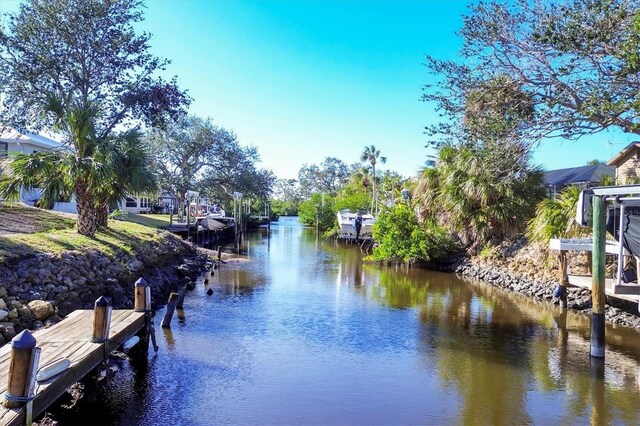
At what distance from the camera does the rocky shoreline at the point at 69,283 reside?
31.6ft

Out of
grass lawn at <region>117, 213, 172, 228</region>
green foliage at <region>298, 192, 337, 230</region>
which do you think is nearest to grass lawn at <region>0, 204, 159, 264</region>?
grass lawn at <region>117, 213, 172, 228</region>

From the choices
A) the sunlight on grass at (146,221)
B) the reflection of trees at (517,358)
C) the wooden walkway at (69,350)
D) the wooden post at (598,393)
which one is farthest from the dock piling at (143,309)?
the sunlight on grass at (146,221)

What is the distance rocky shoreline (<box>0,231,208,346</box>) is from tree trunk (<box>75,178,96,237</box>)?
1.59 m

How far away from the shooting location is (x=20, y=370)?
542 centimetres

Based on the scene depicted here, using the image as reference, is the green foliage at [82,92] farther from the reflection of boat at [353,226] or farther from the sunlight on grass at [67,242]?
the reflection of boat at [353,226]

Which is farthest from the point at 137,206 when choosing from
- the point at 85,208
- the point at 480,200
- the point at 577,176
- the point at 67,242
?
the point at 577,176

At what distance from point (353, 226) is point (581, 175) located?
711 inches

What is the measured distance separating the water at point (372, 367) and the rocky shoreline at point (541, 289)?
745 millimetres

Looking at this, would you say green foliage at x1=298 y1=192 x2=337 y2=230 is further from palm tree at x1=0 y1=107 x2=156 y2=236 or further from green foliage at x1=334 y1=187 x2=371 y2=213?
palm tree at x1=0 y1=107 x2=156 y2=236

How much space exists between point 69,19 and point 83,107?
21.6 feet

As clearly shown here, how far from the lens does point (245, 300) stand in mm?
17406

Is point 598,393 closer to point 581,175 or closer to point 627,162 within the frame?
point 627,162

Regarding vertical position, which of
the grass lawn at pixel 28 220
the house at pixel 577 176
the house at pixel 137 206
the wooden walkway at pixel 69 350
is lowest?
the wooden walkway at pixel 69 350

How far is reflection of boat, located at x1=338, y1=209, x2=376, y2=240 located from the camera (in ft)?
135
